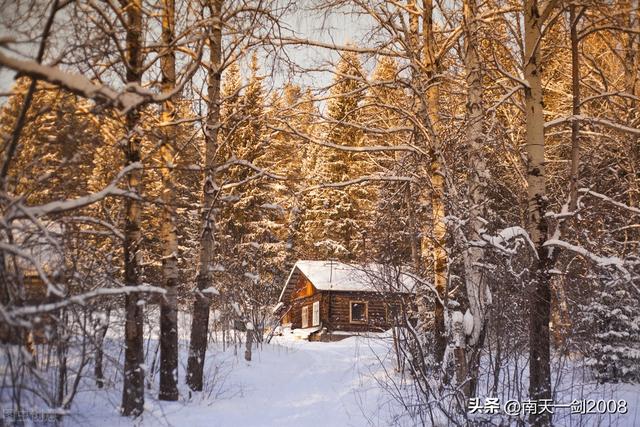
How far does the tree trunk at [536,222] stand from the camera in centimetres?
548

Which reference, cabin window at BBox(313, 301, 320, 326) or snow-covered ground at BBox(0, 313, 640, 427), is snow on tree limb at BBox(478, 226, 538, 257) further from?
cabin window at BBox(313, 301, 320, 326)

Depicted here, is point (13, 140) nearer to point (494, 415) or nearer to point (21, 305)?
point (21, 305)

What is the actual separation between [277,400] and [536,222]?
5.84m

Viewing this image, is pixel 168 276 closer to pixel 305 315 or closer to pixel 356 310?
pixel 356 310

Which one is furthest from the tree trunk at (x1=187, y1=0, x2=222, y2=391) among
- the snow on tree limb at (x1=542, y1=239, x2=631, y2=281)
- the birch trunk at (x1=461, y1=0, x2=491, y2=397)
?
the snow on tree limb at (x1=542, y1=239, x2=631, y2=281)

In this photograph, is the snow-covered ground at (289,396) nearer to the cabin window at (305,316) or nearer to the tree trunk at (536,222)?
the tree trunk at (536,222)

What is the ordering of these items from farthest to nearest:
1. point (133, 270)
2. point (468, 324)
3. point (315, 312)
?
point (315, 312) → point (133, 270) → point (468, 324)

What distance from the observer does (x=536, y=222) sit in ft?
19.9

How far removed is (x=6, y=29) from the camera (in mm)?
3621

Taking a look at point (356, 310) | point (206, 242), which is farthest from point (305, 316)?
Result: point (206, 242)

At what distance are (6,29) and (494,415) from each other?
19.1ft

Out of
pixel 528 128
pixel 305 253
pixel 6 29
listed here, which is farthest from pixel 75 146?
pixel 305 253

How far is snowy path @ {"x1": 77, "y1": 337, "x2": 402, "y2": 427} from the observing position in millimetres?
7242

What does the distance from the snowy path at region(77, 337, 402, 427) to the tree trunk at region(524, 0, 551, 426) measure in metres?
1.83
